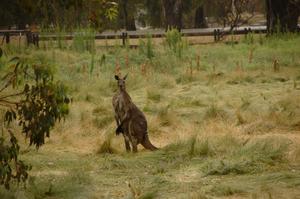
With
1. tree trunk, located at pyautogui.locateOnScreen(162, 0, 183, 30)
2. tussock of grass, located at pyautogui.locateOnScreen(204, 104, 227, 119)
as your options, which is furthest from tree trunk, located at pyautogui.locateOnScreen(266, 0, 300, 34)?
tussock of grass, located at pyautogui.locateOnScreen(204, 104, 227, 119)

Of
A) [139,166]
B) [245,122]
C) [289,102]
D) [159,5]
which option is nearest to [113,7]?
[139,166]

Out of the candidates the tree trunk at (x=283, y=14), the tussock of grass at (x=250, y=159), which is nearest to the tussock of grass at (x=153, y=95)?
the tussock of grass at (x=250, y=159)

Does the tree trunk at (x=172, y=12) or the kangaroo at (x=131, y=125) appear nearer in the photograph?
the kangaroo at (x=131, y=125)

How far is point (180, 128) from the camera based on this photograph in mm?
12359

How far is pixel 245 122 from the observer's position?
12.5m

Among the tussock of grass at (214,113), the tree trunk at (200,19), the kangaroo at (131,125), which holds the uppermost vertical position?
the tree trunk at (200,19)

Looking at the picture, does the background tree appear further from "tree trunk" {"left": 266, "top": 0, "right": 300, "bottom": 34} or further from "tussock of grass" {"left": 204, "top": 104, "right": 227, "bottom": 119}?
"tussock of grass" {"left": 204, "top": 104, "right": 227, "bottom": 119}

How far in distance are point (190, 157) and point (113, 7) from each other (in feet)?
9.02

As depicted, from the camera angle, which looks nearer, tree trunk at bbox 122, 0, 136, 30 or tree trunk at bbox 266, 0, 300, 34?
tree trunk at bbox 266, 0, 300, 34

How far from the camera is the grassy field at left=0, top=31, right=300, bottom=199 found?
814 cm

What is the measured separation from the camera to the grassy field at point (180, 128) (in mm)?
8141

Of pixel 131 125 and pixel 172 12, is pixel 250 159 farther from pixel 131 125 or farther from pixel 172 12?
pixel 172 12

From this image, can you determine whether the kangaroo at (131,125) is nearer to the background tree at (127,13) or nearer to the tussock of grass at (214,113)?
the tussock of grass at (214,113)

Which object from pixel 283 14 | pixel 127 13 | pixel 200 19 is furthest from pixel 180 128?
pixel 200 19
